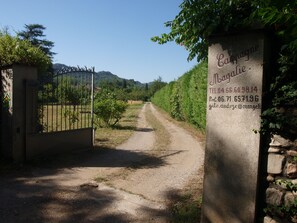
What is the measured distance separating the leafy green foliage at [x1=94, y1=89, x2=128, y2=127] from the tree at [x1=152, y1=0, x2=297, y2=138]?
11.2 metres

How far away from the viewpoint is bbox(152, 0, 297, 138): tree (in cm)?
254

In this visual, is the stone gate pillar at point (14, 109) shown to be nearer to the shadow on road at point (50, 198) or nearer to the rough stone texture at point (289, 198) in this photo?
the shadow on road at point (50, 198)

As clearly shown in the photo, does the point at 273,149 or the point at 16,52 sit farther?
the point at 16,52

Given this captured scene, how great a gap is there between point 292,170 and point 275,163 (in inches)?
7.1

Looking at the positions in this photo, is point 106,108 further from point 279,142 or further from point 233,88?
point 279,142

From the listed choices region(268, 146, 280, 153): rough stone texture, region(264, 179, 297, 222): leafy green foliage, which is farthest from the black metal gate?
region(264, 179, 297, 222): leafy green foliage

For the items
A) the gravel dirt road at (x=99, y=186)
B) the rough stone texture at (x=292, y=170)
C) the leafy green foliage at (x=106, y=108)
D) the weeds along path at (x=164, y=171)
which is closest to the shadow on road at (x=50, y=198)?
the gravel dirt road at (x=99, y=186)

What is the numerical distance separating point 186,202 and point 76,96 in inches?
243

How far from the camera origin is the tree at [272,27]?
100 inches

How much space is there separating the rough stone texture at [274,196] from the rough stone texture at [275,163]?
202mm

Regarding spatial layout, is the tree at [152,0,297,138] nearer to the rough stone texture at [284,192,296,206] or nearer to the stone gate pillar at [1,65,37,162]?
the rough stone texture at [284,192,296,206]

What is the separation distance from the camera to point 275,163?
10.2 feet

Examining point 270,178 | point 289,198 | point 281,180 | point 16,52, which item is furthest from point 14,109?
point 289,198

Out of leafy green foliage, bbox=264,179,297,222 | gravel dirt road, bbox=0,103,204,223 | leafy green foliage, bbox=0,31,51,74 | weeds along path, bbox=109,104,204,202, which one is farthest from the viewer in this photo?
leafy green foliage, bbox=0,31,51,74
